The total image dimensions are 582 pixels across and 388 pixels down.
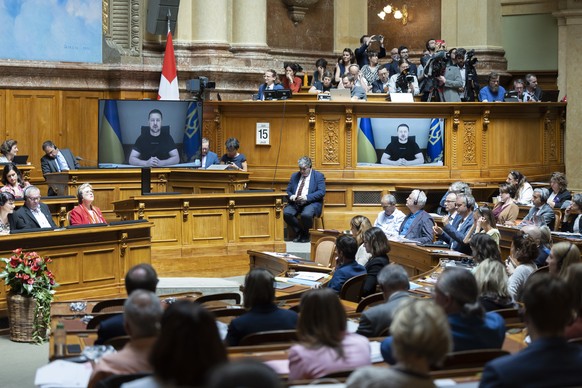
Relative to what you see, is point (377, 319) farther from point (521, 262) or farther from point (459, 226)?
point (459, 226)

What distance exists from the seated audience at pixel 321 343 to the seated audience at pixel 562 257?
2.41 m

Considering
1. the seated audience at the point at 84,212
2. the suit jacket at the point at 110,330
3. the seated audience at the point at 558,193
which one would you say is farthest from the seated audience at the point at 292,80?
the suit jacket at the point at 110,330

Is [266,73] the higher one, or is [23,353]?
[266,73]

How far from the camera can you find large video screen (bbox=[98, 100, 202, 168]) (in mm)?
14117

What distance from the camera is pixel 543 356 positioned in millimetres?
4383

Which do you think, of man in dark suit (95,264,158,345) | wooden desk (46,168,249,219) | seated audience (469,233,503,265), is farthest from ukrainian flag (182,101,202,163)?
man in dark suit (95,264,158,345)

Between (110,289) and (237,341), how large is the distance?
544 cm

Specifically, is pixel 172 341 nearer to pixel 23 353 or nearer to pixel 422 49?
pixel 23 353

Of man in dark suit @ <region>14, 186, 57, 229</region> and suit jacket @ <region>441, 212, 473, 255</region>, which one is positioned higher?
man in dark suit @ <region>14, 186, 57, 229</region>

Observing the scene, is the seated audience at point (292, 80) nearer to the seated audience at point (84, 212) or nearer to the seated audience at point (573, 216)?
the seated audience at point (84, 212)

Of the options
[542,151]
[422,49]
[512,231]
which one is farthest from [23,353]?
[422,49]

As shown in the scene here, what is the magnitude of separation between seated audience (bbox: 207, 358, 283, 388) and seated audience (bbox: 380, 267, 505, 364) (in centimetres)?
273

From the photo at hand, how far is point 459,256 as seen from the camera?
10188 millimetres

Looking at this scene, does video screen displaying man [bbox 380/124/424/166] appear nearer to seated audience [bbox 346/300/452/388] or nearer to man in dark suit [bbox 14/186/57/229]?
man in dark suit [bbox 14/186/57/229]
